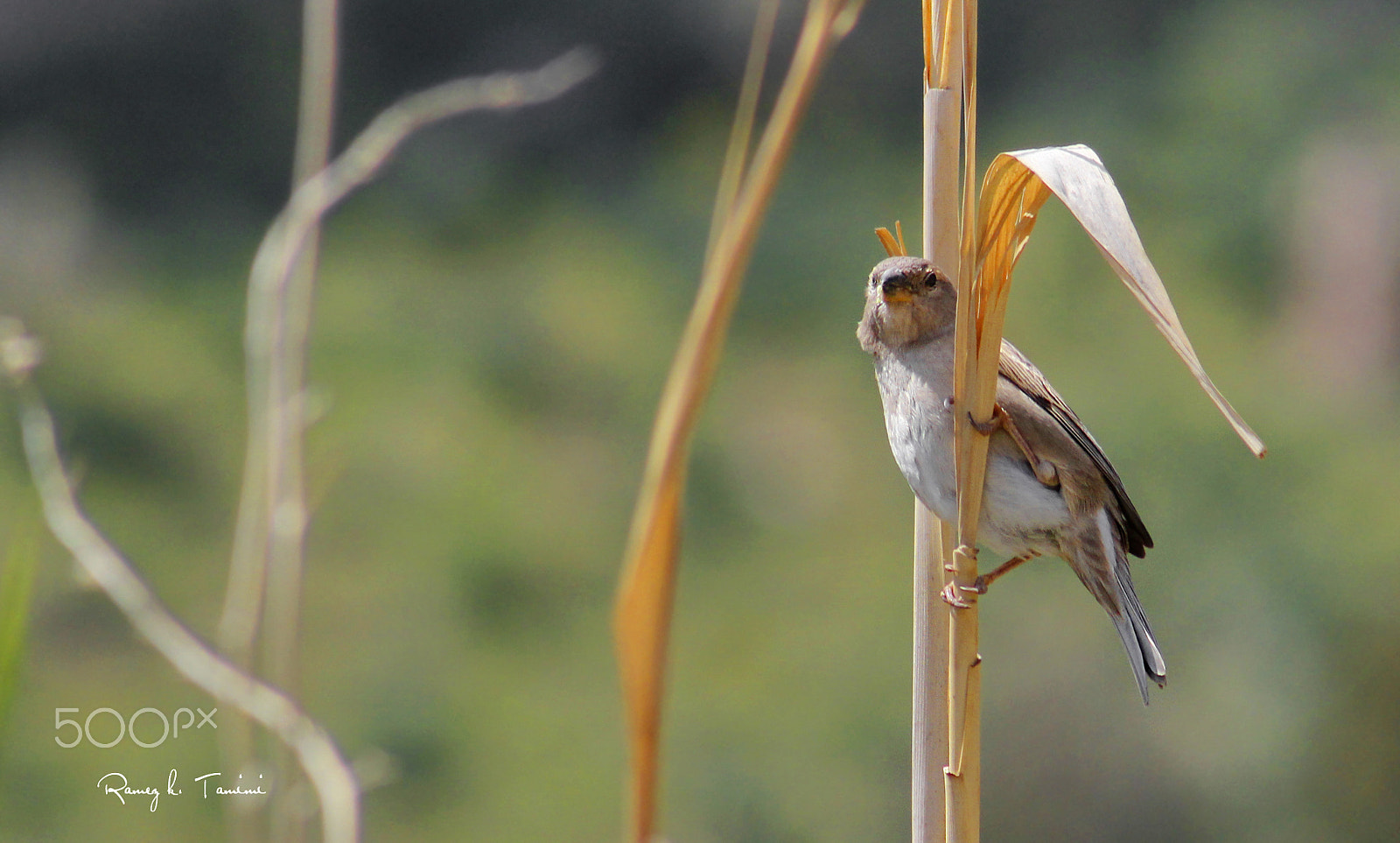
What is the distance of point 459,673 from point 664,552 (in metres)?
5.05

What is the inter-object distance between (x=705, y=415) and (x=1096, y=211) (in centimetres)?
585

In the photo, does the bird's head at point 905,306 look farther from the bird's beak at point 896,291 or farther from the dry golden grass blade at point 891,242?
the dry golden grass blade at point 891,242

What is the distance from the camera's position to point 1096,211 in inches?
36.9

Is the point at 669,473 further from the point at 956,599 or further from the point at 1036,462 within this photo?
the point at 1036,462

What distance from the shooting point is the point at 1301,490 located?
18.7 feet

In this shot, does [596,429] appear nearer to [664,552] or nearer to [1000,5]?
[1000,5]

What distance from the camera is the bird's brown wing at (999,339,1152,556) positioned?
5.89 ft

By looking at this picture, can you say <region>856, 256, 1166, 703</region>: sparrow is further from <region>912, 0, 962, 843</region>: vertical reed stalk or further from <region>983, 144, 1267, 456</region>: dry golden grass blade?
<region>983, 144, 1267, 456</region>: dry golden grass blade

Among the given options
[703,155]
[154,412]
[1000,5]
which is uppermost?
[1000,5]

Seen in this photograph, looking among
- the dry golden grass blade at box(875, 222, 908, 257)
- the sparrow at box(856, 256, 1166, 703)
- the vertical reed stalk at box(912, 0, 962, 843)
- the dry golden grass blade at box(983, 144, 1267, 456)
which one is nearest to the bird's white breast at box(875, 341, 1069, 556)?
the sparrow at box(856, 256, 1166, 703)

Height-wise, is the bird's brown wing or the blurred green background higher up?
the blurred green background

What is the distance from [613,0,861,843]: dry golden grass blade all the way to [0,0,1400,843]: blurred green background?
4247 mm

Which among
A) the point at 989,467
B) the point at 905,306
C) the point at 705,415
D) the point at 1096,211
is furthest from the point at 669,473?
the point at 705,415

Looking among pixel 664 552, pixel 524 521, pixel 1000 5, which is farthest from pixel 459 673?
pixel 1000 5
